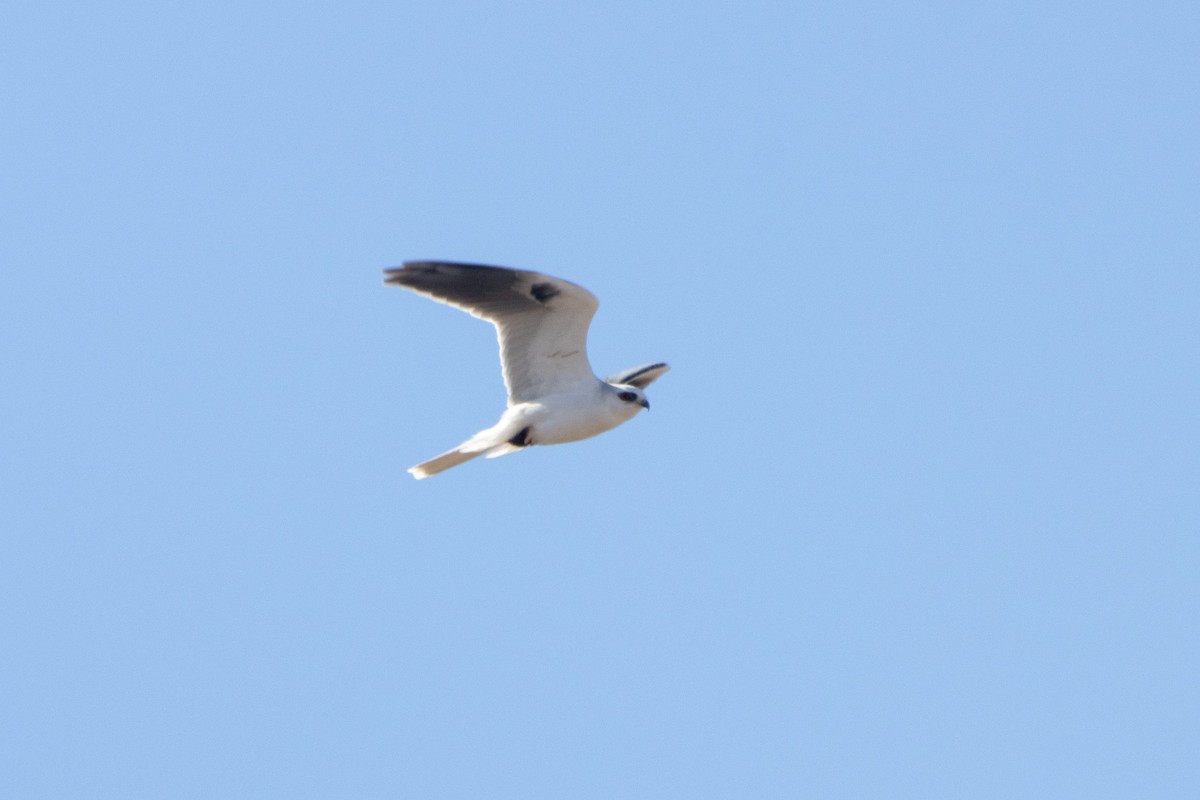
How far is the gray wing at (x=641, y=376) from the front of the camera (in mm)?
17828

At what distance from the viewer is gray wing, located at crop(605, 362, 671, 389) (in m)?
17.8

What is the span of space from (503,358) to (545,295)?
77 cm

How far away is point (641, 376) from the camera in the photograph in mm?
17875

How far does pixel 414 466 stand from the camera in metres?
16.2

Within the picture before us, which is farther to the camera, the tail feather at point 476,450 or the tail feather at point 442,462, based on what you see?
the tail feather at point 442,462

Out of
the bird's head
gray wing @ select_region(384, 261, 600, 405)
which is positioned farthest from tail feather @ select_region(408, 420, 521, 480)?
the bird's head

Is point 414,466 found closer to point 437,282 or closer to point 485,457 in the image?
point 485,457

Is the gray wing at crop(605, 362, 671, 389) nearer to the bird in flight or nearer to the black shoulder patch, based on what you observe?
Answer: the bird in flight

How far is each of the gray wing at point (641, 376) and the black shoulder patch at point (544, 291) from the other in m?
2.25

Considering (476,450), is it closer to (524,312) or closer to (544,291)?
(524,312)

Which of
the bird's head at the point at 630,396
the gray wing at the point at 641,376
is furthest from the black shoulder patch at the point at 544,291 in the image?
the gray wing at the point at 641,376

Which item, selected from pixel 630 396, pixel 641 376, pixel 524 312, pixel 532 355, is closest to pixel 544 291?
pixel 524 312

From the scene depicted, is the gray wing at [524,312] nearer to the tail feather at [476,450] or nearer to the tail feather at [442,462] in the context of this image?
the tail feather at [476,450]

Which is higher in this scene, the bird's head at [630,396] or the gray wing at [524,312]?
the gray wing at [524,312]
